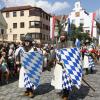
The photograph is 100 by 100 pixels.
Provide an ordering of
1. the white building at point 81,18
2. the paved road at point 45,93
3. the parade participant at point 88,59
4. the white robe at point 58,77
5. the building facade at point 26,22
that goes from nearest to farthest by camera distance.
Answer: the white robe at point 58,77 → the paved road at point 45,93 → the parade participant at point 88,59 → the building facade at point 26,22 → the white building at point 81,18

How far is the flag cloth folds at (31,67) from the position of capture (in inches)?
368

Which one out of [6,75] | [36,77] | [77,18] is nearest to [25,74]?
[36,77]

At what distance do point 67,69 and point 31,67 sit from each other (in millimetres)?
1082

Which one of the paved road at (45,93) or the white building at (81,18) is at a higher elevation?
the white building at (81,18)

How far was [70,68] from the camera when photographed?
896 cm

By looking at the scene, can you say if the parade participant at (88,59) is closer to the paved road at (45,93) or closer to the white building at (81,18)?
the paved road at (45,93)

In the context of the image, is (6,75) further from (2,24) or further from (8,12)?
(8,12)

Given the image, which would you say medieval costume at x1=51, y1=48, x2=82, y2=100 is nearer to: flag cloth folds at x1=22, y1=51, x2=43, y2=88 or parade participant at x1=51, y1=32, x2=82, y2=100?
parade participant at x1=51, y1=32, x2=82, y2=100

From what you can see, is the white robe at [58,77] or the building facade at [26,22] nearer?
the white robe at [58,77]

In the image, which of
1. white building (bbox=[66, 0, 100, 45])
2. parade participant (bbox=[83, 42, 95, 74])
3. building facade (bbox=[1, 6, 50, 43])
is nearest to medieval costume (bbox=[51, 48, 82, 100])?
parade participant (bbox=[83, 42, 95, 74])

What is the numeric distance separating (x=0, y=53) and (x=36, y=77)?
12.6ft

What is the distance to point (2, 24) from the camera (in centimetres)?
5862

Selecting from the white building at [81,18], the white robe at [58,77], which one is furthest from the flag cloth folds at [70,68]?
the white building at [81,18]

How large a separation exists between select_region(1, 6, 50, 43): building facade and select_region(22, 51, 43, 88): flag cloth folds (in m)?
56.8
